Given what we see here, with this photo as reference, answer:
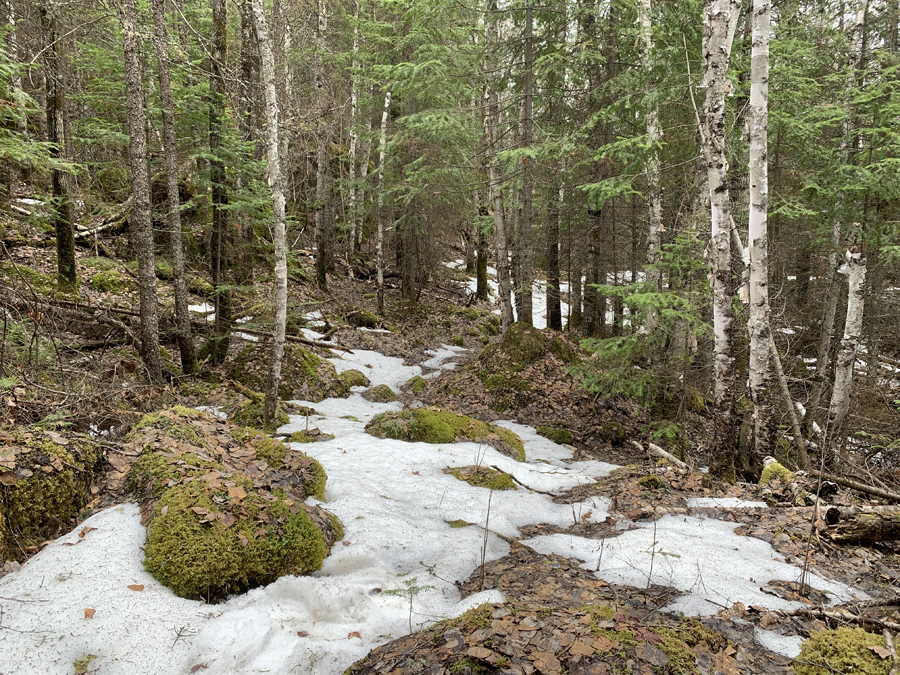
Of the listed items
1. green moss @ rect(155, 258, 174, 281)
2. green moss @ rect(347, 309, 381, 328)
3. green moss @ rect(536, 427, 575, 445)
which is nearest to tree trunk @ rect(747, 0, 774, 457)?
green moss @ rect(536, 427, 575, 445)

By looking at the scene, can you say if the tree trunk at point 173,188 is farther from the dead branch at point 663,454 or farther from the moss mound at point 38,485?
the dead branch at point 663,454

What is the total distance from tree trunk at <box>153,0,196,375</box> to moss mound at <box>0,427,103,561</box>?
17.8 feet

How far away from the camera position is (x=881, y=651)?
2.29 meters

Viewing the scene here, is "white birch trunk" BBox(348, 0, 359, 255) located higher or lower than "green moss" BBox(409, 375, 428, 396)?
higher

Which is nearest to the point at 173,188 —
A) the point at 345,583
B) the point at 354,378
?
the point at 354,378

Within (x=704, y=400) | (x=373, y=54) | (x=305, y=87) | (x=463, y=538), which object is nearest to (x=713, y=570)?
(x=463, y=538)

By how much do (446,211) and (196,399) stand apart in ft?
42.4

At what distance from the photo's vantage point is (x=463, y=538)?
4.31 metres

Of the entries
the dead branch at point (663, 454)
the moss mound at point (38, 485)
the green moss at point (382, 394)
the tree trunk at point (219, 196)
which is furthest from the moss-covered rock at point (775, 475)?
the tree trunk at point (219, 196)

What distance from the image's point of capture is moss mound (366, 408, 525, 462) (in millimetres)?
7109

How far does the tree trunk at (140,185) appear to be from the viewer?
22.6 feet

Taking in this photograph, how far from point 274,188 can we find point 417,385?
603cm

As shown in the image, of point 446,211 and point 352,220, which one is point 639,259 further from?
point 352,220

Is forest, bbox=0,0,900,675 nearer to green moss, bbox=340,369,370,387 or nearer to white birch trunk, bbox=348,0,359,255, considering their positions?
green moss, bbox=340,369,370,387
